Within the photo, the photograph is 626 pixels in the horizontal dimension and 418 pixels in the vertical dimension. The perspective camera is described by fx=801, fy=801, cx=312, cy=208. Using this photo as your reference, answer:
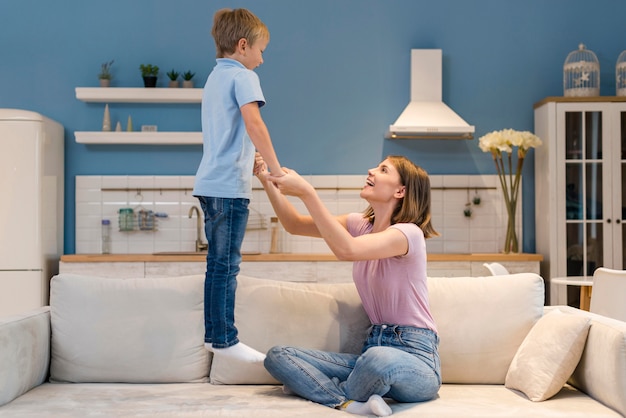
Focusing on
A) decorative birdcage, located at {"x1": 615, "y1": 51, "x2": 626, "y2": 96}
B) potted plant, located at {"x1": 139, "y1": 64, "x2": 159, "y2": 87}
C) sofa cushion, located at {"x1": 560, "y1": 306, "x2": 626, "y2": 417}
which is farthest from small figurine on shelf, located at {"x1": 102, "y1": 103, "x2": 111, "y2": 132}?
sofa cushion, located at {"x1": 560, "y1": 306, "x2": 626, "y2": 417}

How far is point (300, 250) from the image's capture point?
19.7 ft

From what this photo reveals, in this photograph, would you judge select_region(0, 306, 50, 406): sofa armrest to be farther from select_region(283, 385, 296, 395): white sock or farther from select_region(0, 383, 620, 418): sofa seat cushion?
select_region(283, 385, 296, 395): white sock

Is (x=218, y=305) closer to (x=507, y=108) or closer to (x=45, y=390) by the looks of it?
(x=45, y=390)

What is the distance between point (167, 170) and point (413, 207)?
Answer: 3.43 meters

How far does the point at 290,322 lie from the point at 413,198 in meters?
0.67

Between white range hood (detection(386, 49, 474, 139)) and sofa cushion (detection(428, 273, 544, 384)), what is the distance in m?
2.59

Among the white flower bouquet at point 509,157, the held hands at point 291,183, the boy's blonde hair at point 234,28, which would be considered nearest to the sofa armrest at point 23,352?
the held hands at point 291,183

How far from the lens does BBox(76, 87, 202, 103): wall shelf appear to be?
581 cm

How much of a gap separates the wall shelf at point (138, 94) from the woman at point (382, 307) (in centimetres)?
292

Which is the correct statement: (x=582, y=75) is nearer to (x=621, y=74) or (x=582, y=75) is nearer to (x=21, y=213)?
(x=621, y=74)

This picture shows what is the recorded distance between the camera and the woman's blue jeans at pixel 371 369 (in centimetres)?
260

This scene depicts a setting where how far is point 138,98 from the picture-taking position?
231 inches

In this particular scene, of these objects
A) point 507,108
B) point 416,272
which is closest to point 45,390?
point 416,272

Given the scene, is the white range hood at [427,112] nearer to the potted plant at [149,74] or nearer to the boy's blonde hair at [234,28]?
the potted plant at [149,74]
